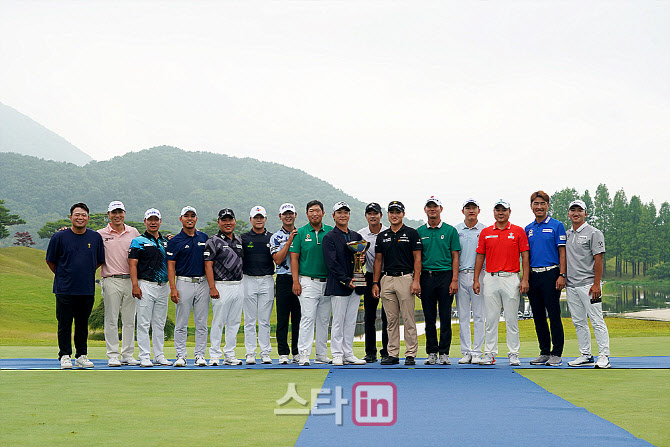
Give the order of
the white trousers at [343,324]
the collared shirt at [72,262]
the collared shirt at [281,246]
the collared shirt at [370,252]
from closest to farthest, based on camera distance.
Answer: the collared shirt at [72,262]
the white trousers at [343,324]
the collared shirt at [281,246]
the collared shirt at [370,252]

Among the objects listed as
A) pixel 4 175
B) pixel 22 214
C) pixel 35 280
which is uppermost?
pixel 4 175

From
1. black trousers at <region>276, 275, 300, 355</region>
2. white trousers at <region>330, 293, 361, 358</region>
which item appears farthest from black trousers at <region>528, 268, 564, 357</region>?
black trousers at <region>276, 275, 300, 355</region>

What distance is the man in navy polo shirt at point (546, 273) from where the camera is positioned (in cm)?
953

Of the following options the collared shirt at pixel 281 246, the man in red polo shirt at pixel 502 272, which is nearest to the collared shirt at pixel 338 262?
the collared shirt at pixel 281 246

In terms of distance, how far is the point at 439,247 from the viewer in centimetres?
984

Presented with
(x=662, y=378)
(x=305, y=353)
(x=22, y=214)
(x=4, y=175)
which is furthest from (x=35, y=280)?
(x=4, y=175)

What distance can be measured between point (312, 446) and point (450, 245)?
19.0 ft

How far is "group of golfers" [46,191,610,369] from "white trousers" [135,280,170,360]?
0.02 metres

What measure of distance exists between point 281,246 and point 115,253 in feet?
8.06

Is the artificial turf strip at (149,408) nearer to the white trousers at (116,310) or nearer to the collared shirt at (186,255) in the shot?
the white trousers at (116,310)

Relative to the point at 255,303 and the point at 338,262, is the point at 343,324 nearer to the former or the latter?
the point at 338,262

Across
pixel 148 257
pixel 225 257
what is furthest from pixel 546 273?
pixel 148 257

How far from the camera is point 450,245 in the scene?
9.88 meters

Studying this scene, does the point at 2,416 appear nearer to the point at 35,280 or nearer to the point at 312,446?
the point at 312,446
